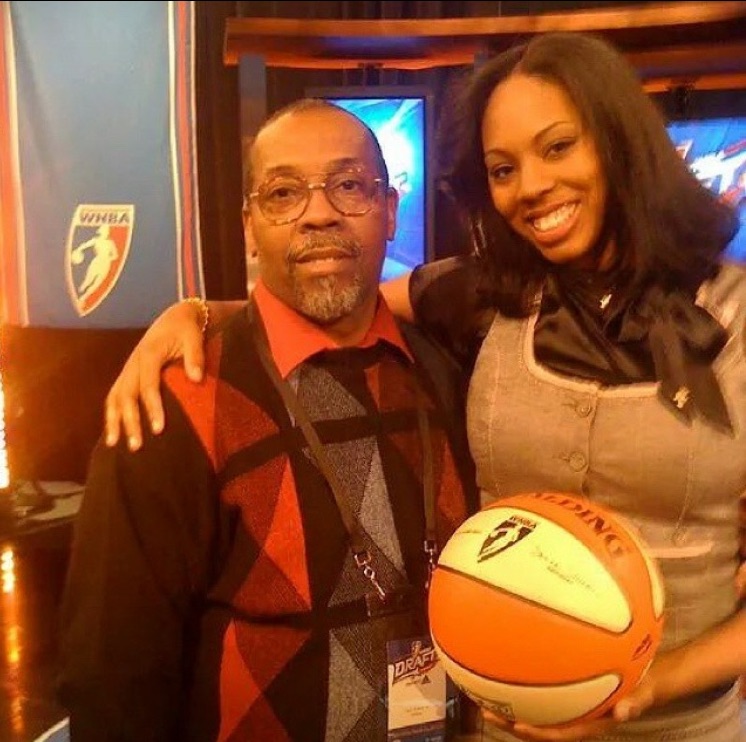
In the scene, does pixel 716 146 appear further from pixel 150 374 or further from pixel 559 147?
pixel 150 374

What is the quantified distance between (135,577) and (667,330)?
841 mm

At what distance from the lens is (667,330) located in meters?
1.44

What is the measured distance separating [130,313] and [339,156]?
2.55 m

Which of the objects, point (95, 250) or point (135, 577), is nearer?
point (135, 577)

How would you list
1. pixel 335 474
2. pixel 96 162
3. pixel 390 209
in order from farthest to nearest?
pixel 96 162, pixel 390 209, pixel 335 474

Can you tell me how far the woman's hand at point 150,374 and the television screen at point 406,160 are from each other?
6.01 feet

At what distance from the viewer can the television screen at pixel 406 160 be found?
11.0ft

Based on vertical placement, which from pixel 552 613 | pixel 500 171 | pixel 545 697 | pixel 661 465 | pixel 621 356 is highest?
pixel 500 171

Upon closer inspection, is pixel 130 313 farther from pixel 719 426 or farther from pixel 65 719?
pixel 719 426

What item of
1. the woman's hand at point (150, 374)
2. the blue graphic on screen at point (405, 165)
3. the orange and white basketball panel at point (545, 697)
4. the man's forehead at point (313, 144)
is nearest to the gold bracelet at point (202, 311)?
the woman's hand at point (150, 374)

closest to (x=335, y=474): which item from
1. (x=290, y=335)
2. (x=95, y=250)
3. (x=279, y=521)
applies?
(x=279, y=521)

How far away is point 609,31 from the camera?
2.63 metres

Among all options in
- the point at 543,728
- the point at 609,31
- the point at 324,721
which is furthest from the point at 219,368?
the point at 609,31

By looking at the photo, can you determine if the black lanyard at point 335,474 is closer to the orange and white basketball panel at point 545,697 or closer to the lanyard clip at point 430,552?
the lanyard clip at point 430,552
